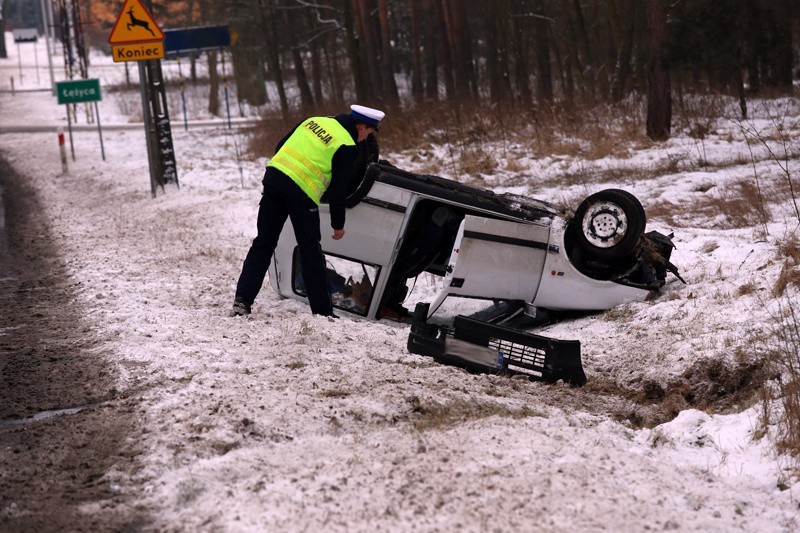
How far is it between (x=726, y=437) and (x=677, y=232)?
535 centimetres

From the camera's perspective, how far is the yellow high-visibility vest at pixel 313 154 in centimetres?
820

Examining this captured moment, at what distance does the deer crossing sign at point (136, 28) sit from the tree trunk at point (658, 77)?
881 cm

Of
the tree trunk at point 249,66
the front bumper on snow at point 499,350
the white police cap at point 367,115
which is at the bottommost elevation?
the front bumper on snow at point 499,350

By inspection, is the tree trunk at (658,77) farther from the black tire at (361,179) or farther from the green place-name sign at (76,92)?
the green place-name sign at (76,92)

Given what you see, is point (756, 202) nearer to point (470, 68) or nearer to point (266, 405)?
point (266, 405)

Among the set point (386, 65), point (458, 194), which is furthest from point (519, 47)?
point (458, 194)

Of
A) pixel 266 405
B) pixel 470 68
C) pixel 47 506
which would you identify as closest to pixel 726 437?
pixel 266 405

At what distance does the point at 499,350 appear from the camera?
22.6ft

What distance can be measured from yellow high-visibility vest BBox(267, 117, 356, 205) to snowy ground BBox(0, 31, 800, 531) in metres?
1.14

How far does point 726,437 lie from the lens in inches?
208

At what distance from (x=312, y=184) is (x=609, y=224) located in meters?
2.55

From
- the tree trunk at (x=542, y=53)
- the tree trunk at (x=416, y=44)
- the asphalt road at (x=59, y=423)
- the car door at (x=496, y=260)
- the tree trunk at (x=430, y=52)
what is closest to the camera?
the asphalt road at (x=59, y=423)

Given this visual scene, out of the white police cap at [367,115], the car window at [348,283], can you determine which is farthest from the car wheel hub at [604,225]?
the white police cap at [367,115]

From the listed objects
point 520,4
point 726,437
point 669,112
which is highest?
point 520,4
